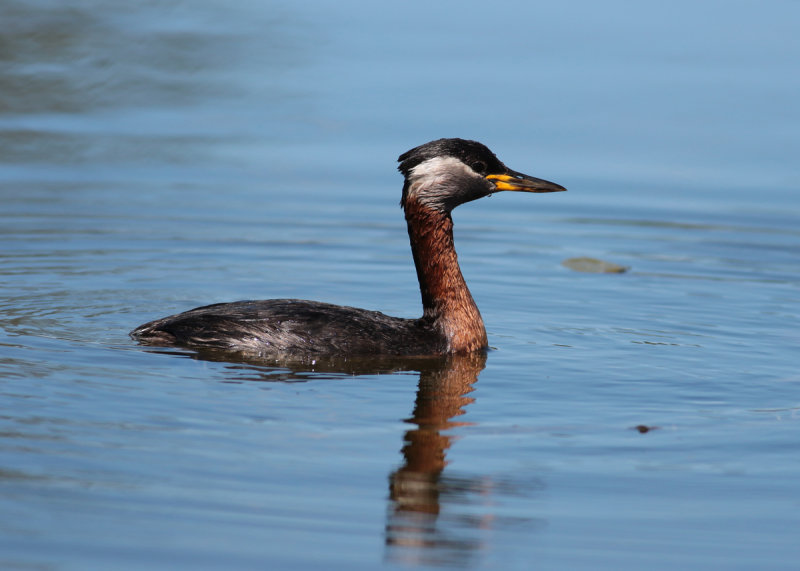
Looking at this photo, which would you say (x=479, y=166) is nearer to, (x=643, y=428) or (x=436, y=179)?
(x=436, y=179)

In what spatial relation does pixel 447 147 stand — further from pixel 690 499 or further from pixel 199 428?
pixel 690 499

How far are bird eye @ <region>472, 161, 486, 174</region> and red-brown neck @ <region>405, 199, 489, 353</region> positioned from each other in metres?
0.43

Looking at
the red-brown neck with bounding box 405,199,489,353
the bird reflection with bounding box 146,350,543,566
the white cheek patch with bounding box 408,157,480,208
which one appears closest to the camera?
the bird reflection with bounding box 146,350,543,566

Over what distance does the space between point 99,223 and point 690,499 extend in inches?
367

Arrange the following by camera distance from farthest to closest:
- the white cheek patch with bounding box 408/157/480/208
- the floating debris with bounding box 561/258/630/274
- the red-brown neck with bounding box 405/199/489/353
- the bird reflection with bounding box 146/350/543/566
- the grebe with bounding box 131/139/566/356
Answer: the floating debris with bounding box 561/258/630/274 → the red-brown neck with bounding box 405/199/489/353 → the white cheek patch with bounding box 408/157/480/208 → the grebe with bounding box 131/139/566/356 → the bird reflection with bounding box 146/350/543/566

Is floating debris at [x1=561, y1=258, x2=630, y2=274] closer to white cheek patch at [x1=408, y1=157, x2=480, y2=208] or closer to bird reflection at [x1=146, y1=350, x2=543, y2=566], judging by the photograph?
white cheek patch at [x1=408, y1=157, x2=480, y2=208]

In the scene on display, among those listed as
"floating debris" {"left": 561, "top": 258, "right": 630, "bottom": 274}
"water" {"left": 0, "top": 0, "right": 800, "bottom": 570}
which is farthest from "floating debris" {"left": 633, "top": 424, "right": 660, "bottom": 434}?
"floating debris" {"left": 561, "top": 258, "right": 630, "bottom": 274}

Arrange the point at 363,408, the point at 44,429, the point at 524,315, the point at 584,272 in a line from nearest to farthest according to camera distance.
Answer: the point at 44,429 → the point at 363,408 → the point at 524,315 → the point at 584,272

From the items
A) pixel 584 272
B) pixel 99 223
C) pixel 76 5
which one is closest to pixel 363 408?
pixel 584 272

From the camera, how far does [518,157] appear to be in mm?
16453

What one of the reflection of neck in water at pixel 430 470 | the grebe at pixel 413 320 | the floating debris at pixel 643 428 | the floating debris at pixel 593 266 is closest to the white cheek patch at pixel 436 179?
the grebe at pixel 413 320

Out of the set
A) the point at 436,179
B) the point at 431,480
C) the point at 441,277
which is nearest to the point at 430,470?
the point at 431,480

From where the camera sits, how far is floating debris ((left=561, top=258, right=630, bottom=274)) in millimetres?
13477

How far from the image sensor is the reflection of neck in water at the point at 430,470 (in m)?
6.46
